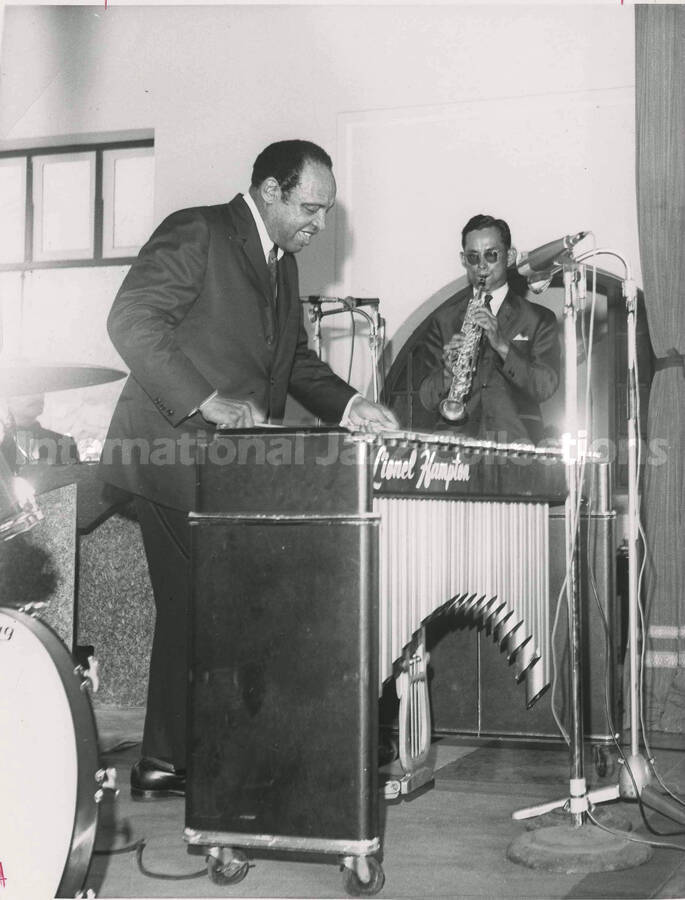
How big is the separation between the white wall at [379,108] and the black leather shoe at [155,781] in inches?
112

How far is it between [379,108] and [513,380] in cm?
195

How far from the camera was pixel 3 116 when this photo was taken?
5.80 meters

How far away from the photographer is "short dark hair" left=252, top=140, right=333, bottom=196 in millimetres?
2746

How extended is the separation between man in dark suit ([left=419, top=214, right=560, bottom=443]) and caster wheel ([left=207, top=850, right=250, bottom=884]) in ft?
7.22

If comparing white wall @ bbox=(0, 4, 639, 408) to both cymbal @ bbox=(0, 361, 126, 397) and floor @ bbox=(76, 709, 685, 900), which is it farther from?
floor @ bbox=(76, 709, 685, 900)

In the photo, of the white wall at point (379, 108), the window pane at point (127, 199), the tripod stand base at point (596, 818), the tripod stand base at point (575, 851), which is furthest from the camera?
the window pane at point (127, 199)

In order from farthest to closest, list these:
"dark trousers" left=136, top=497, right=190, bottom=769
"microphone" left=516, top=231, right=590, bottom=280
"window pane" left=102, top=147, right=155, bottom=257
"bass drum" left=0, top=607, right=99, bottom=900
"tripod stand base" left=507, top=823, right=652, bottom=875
Answer: "window pane" left=102, top=147, right=155, bottom=257 → "dark trousers" left=136, top=497, right=190, bottom=769 → "microphone" left=516, top=231, right=590, bottom=280 → "tripod stand base" left=507, top=823, right=652, bottom=875 → "bass drum" left=0, top=607, right=99, bottom=900

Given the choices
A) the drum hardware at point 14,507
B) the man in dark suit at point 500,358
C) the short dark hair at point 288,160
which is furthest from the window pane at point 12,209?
the drum hardware at point 14,507

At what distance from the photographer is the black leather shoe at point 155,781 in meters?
2.93

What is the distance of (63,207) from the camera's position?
6234mm

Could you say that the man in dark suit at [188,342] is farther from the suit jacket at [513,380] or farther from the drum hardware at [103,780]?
the suit jacket at [513,380]

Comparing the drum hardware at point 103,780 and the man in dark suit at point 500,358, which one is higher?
the man in dark suit at point 500,358

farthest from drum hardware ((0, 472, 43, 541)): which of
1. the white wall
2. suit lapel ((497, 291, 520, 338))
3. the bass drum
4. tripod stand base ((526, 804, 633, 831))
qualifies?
the white wall

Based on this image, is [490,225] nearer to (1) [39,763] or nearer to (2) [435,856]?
(2) [435,856]
